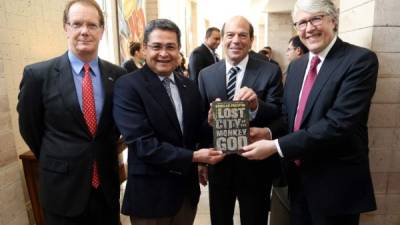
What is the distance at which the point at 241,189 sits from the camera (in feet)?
5.94

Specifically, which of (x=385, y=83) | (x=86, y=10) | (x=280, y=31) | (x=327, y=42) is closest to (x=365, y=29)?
(x=385, y=83)

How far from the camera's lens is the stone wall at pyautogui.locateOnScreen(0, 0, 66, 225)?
1.96 metres

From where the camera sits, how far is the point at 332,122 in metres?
1.42

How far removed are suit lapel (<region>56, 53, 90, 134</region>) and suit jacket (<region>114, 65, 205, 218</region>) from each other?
7.9 inches

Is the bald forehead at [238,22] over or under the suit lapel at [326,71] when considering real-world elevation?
over

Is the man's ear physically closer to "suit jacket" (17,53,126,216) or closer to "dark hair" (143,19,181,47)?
"dark hair" (143,19,181,47)

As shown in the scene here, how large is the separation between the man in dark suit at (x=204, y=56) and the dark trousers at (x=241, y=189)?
247 centimetres

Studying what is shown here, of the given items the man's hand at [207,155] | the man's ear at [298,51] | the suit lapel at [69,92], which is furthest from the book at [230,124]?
the man's ear at [298,51]

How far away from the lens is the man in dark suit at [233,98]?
179cm

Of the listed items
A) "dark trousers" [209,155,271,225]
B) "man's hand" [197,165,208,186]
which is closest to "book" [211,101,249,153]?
"dark trousers" [209,155,271,225]

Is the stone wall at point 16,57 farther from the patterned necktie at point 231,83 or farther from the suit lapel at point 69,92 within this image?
the patterned necktie at point 231,83

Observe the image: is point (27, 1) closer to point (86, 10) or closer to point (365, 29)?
point (86, 10)

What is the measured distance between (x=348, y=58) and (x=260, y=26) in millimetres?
16609

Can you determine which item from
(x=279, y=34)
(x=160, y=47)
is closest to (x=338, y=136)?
(x=160, y=47)
